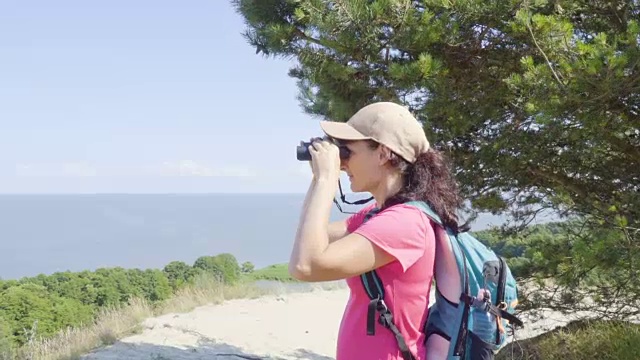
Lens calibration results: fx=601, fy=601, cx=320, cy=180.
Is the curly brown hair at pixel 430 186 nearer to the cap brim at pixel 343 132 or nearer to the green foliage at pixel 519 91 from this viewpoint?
the cap brim at pixel 343 132

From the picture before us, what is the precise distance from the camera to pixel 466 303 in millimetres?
1654

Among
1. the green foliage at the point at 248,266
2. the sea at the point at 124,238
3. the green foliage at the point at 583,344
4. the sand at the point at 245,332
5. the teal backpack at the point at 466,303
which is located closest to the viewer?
the teal backpack at the point at 466,303

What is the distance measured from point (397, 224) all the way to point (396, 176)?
23 cm

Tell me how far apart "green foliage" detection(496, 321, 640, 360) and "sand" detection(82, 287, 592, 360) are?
9.5 inches

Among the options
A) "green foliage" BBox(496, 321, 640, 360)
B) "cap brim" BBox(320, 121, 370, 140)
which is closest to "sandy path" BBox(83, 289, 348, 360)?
"green foliage" BBox(496, 321, 640, 360)

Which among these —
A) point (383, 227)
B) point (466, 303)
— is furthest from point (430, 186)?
point (466, 303)

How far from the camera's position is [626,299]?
5086 mm

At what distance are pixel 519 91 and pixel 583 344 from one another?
2894 millimetres

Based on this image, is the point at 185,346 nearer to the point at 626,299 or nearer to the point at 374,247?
the point at 626,299

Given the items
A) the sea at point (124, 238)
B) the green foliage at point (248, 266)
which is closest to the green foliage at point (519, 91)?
the green foliage at point (248, 266)

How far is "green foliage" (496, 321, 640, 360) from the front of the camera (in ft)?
16.8

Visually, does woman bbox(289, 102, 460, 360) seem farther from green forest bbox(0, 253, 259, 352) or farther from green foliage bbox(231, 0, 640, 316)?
green forest bbox(0, 253, 259, 352)

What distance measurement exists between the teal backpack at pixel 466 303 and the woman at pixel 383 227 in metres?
0.02

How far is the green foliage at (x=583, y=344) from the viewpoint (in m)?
5.11
